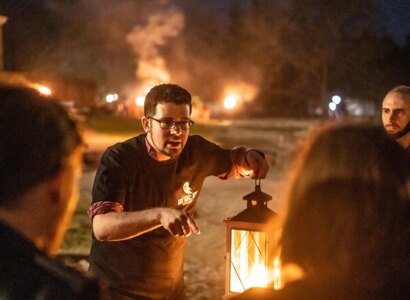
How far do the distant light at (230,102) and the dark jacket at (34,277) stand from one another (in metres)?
44.8

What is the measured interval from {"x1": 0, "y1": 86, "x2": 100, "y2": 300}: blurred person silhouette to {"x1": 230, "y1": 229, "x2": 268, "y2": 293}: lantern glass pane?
104 cm

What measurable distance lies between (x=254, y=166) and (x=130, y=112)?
35.2 meters

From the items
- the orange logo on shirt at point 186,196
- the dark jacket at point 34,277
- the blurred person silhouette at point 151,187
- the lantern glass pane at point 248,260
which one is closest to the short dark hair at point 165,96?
the blurred person silhouette at point 151,187

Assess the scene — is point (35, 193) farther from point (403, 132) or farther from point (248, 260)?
point (403, 132)

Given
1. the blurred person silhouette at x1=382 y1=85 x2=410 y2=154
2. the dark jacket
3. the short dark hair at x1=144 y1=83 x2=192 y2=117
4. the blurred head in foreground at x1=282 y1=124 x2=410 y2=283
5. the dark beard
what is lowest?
the dark jacket

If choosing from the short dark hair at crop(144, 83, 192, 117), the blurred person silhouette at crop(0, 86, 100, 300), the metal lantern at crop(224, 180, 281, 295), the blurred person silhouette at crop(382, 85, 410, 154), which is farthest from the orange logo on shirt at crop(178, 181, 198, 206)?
the blurred person silhouette at crop(382, 85, 410, 154)

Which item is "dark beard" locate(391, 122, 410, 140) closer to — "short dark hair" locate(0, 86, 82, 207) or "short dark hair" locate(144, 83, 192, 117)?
"short dark hair" locate(144, 83, 192, 117)

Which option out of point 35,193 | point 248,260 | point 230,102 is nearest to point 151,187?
point 248,260

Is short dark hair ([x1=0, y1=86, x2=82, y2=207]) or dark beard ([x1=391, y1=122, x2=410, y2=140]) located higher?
dark beard ([x1=391, y1=122, x2=410, y2=140])

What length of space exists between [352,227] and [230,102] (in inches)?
1776

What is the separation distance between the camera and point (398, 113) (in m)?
5.03

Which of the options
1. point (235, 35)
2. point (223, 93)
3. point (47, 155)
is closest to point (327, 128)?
point (47, 155)

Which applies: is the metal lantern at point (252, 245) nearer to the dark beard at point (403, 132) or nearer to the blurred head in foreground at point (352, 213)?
the blurred head in foreground at point (352, 213)

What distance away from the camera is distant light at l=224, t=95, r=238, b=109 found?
4631 centimetres
